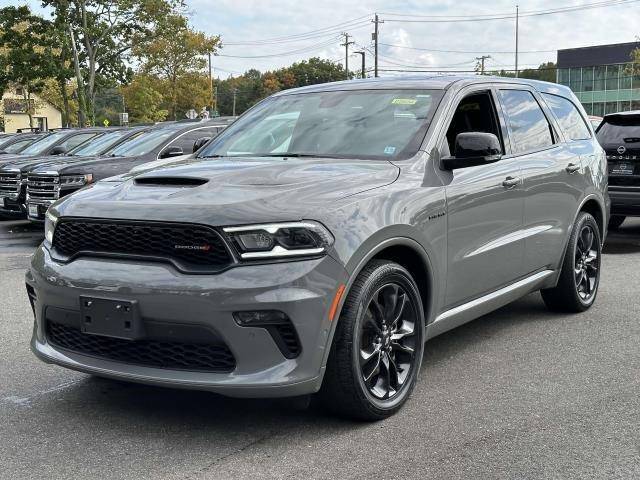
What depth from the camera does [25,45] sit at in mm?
34406

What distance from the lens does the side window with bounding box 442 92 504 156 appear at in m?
4.75

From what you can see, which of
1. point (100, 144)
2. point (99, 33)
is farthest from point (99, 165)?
point (99, 33)

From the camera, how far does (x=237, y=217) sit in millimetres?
3373

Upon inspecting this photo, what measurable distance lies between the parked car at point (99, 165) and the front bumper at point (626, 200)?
5.55m

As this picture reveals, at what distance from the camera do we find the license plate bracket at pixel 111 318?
3.40 m

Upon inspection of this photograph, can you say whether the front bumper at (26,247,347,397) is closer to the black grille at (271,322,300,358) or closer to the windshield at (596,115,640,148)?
the black grille at (271,322,300,358)

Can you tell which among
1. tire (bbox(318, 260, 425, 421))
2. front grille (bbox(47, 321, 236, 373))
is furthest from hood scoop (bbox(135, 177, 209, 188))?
tire (bbox(318, 260, 425, 421))

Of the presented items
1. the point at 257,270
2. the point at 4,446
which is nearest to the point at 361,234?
the point at 257,270

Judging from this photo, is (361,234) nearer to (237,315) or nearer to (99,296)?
(237,315)

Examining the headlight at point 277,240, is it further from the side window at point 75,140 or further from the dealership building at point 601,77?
the dealership building at point 601,77

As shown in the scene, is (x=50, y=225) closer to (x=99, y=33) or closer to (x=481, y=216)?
(x=481, y=216)

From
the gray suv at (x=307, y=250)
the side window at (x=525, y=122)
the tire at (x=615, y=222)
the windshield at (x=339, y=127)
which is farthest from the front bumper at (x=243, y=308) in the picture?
the tire at (x=615, y=222)

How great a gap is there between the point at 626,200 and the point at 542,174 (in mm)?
5336

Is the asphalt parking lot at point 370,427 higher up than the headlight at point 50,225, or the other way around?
the headlight at point 50,225
